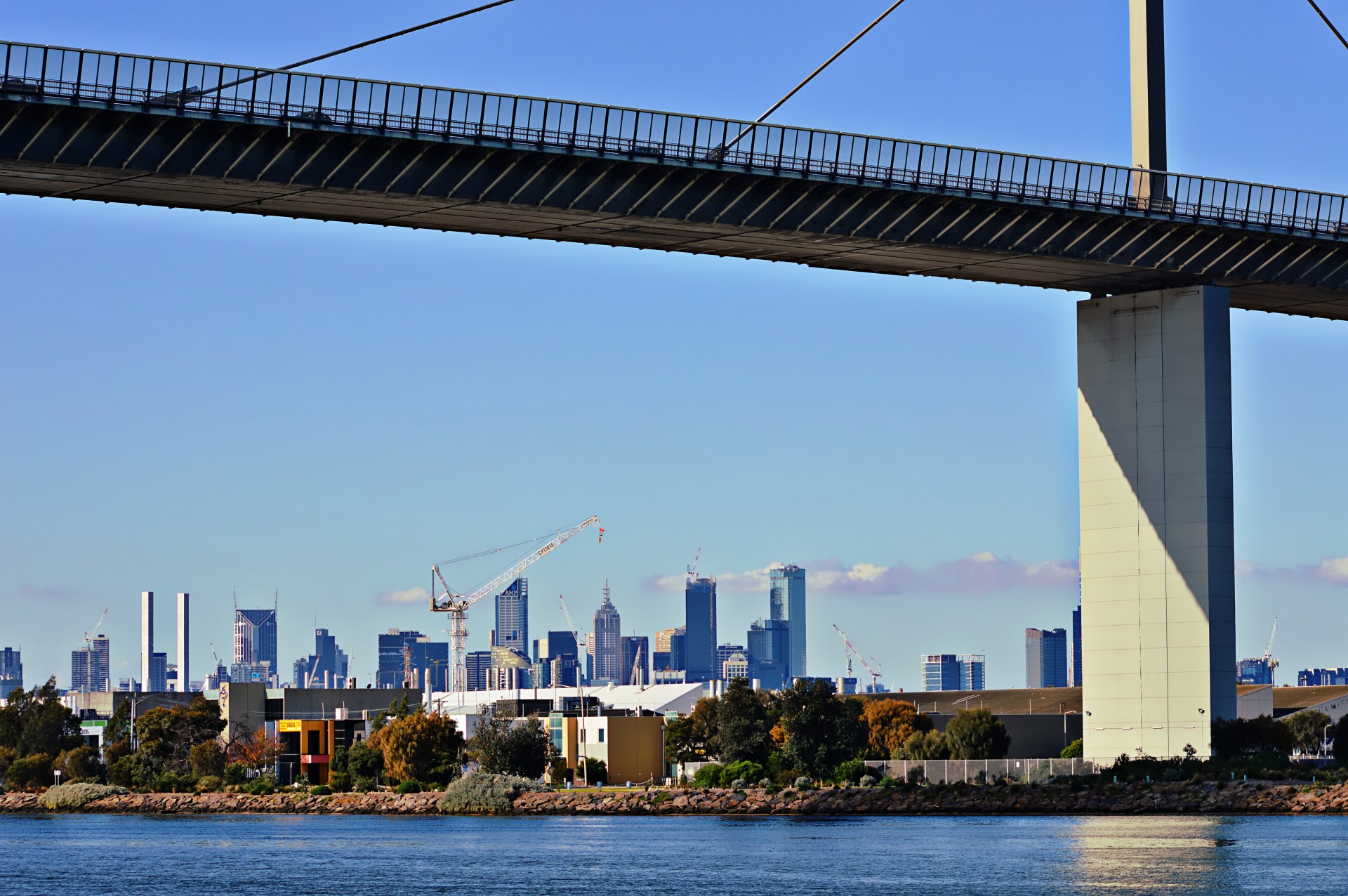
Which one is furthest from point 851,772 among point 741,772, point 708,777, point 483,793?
point 483,793

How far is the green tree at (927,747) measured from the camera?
128500 millimetres

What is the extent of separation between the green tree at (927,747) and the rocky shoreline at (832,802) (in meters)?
11.4

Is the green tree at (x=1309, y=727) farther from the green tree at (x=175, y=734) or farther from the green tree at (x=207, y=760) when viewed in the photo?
the green tree at (x=175, y=734)

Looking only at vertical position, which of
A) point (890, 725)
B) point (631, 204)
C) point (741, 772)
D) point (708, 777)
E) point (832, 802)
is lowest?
point (832, 802)

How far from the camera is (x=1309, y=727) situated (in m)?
172

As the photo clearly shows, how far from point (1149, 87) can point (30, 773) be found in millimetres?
108072

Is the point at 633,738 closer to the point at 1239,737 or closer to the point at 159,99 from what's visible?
the point at 1239,737

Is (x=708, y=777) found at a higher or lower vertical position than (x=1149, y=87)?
lower

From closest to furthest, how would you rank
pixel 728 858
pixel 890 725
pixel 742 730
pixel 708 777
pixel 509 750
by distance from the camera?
1. pixel 728 858
2. pixel 708 777
3. pixel 742 730
4. pixel 509 750
5. pixel 890 725

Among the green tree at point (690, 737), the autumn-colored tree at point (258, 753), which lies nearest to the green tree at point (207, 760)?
the autumn-colored tree at point (258, 753)

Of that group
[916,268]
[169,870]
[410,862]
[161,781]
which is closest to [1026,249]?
[916,268]

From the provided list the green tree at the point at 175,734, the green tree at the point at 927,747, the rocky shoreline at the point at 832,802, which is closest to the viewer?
the rocky shoreline at the point at 832,802

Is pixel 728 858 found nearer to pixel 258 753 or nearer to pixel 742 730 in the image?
pixel 742 730

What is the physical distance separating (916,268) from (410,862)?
33.7 m
